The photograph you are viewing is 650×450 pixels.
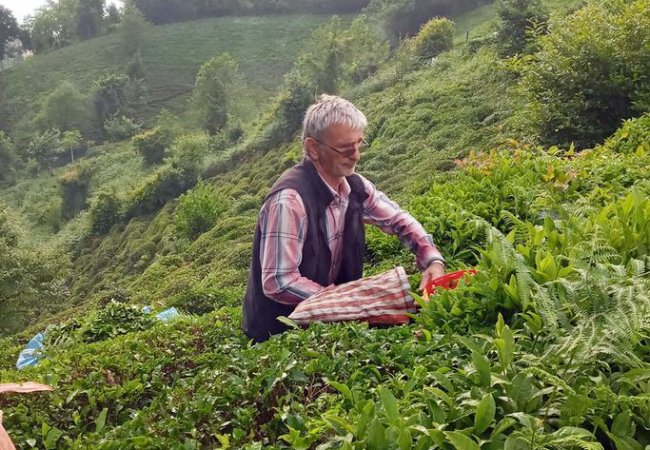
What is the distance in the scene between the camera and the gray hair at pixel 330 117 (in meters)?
3.12

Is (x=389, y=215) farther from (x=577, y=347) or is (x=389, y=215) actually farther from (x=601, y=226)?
(x=577, y=347)

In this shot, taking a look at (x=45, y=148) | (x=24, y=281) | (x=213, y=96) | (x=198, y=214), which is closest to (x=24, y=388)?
(x=24, y=281)

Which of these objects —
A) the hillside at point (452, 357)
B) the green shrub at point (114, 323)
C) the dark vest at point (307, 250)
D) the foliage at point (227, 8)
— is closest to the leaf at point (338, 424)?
the hillside at point (452, 357)

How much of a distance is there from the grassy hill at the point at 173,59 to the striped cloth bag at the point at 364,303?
180ft

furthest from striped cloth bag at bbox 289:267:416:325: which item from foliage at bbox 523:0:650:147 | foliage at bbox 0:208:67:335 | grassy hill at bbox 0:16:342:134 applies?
grassy hill at bbox 0:16:342:134

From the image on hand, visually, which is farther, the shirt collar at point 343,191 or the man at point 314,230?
the shirt collar at point 343,191

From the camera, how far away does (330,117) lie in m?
3.12

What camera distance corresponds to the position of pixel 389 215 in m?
3.62

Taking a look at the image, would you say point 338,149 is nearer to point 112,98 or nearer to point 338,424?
point 338,424

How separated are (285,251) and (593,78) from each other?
585cm

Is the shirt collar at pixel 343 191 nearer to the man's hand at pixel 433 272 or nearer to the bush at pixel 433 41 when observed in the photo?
the man's hand at pixel 433 272

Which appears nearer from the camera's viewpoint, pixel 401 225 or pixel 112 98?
pixel 401 225

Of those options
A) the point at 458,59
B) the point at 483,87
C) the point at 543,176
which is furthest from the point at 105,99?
the point at 543,176

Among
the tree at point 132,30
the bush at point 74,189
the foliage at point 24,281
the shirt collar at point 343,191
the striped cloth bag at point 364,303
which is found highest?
the tree at point 132,30
